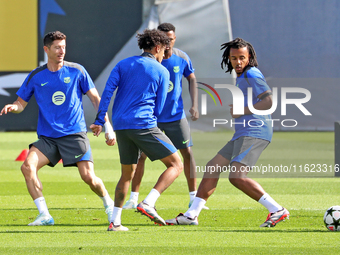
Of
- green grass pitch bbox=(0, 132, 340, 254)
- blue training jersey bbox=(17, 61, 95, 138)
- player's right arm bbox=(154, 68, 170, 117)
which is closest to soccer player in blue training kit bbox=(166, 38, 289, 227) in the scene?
green grass pitch bbox=(0, 132, 340, 254)

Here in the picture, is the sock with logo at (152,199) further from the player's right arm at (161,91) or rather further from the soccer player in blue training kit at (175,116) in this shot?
the soccer player in blue training kit at (175,116)

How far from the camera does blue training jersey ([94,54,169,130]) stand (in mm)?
5195

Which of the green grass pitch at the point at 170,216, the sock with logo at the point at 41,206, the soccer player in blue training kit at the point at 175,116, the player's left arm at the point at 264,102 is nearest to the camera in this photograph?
the green grass pitch at the point at 170,216

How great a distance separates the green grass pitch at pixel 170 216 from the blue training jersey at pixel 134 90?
3.30ft

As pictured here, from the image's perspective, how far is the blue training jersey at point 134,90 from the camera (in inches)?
205

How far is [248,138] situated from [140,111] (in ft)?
3.52

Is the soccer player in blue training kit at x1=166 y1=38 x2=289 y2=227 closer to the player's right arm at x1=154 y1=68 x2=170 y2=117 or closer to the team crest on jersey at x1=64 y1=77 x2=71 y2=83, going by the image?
the player's right arm at x1=154 y1=68 x2=170 y2=117

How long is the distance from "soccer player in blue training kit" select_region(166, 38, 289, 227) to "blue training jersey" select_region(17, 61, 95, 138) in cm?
152

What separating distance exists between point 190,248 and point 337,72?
20087 mm

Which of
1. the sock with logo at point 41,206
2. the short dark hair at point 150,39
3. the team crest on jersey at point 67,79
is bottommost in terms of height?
the sock with logo at point 41,206

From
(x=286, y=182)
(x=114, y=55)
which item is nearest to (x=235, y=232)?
(x=286, y=182)

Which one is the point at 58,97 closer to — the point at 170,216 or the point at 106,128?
the point at 106,128

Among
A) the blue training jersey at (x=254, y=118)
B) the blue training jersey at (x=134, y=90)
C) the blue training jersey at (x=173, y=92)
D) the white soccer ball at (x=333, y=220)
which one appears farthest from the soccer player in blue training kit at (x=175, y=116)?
the white soccer ball at (x=333, y=220)

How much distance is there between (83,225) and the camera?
585cm
